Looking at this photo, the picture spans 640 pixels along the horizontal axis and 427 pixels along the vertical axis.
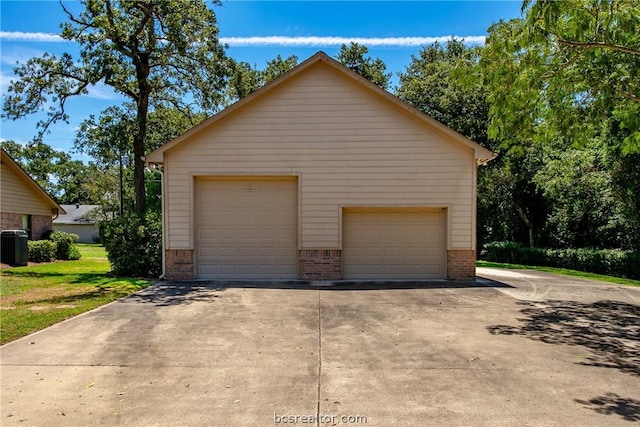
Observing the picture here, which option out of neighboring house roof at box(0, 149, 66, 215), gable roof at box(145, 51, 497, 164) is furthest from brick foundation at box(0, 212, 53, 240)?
gable roof at box(145, 51, 497, 164)

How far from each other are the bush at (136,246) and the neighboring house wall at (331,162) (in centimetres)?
143

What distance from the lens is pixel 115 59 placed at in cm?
1596

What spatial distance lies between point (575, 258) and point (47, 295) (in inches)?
817

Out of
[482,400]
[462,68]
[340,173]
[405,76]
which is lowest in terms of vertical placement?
[482,400]

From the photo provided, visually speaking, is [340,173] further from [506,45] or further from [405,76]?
[405,76]

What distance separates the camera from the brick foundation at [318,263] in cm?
1220

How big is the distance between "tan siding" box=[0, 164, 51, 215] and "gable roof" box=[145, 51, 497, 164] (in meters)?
11.8

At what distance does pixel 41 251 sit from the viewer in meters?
20.1

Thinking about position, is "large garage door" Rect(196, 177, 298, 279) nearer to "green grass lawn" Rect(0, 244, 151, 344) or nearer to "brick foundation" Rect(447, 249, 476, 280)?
"green grass lawn" Rect(0, 244, 151, 344)

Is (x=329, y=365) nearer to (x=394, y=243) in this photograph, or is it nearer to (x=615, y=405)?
(x=615, y=405)

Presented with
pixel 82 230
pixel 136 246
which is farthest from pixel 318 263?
pixel 82 230

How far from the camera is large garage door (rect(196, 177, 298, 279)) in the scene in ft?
40.7

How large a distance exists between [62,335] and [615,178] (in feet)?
61.2

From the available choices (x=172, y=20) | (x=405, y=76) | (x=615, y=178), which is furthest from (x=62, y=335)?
(x=405, y=76)
